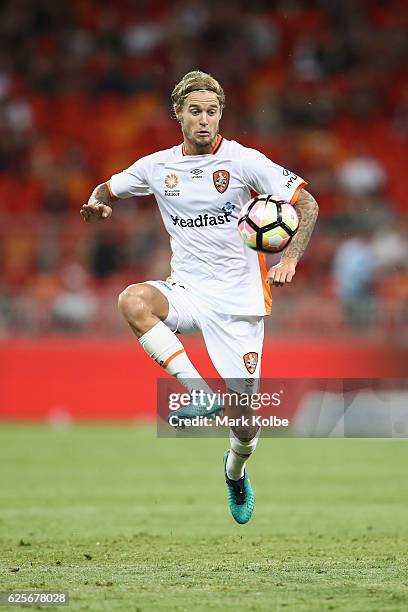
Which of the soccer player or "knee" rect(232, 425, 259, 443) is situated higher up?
the soccer player

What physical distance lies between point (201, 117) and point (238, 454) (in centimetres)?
246

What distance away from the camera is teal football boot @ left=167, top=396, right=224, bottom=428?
7309mm

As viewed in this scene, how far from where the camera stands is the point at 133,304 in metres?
7.66

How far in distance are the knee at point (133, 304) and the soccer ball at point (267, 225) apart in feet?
2.48

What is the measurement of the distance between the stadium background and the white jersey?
9118 mm

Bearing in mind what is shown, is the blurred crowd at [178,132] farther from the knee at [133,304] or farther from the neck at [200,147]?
the knee at [133,304]

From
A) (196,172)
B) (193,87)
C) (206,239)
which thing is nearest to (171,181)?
(196,172)

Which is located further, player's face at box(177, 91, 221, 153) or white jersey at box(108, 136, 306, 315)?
white jersey at box(108, 136, 306, 315)

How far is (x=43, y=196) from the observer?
20625 millimetres

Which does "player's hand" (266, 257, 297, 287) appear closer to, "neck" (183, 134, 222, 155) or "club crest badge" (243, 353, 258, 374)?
"club crest badge" (243, 353, 258, 374)

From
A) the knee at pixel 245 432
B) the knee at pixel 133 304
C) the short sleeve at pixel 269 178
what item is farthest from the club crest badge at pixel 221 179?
the knee at pixel 245 432

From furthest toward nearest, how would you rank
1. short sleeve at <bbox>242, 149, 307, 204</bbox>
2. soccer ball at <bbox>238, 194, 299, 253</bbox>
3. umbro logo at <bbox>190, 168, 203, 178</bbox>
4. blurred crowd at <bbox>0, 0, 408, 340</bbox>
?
blurred crowd at <bbox>0, 0, 408, 340</bbox>
umbro logo at <bbox>190, 168, 203, 178</bbox>
short sleeve at <bbox>242, 149, 307, 204</bbox>
soccer ball at <bbox>238, 194, 299, 253</bbox>

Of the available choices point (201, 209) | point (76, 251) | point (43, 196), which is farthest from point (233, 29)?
point (201, 209)

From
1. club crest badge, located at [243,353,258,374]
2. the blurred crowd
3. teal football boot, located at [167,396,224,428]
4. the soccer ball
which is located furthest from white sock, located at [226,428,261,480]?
the blurred crowd
